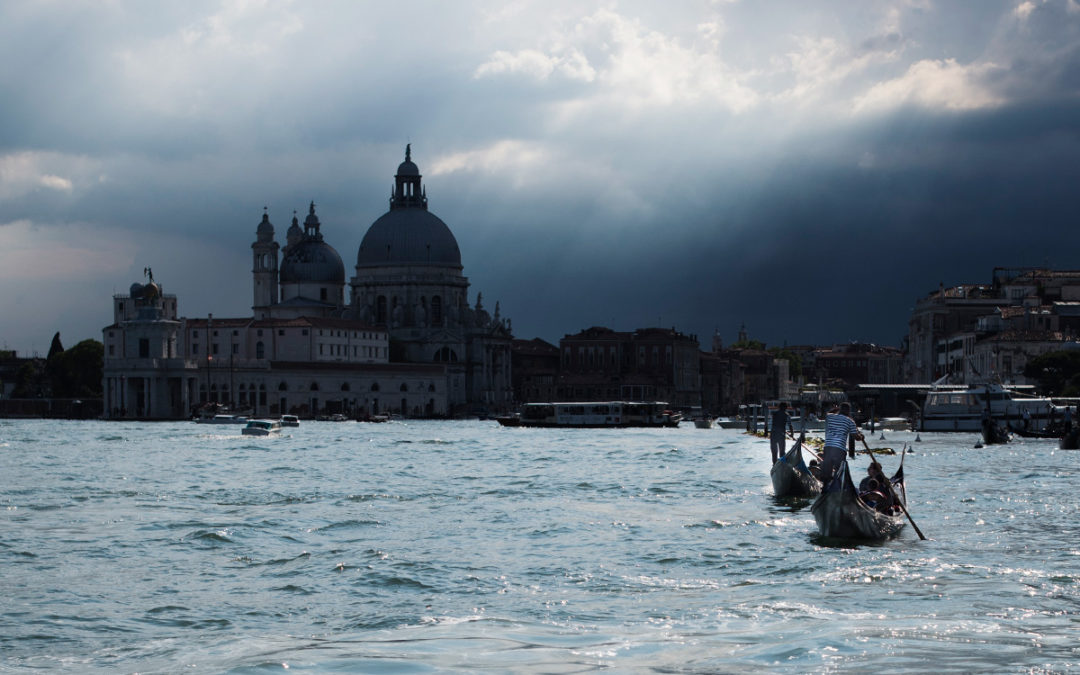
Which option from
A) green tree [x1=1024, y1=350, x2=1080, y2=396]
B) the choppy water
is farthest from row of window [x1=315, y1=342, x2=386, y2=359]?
the choppy water

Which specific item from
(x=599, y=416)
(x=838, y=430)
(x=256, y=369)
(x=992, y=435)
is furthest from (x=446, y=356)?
(x=838, y=430)

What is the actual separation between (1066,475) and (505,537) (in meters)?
17.1

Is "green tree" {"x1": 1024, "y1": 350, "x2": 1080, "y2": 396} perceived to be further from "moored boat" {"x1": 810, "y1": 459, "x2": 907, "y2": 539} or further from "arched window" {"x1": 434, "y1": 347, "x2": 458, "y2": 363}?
"arched window" {"x1": 434, "y1": 347, "x2": 458, "y2": 363}

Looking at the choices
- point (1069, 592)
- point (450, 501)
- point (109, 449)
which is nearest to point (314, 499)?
point (450, 501)

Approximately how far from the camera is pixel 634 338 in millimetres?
150875

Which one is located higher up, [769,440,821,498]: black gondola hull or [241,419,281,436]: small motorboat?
[241,419,281,436]: small motorboat

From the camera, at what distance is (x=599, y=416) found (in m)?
94.8

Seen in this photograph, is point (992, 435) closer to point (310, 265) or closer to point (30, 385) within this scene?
point (30, 385)

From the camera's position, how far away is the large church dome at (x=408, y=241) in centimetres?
15275

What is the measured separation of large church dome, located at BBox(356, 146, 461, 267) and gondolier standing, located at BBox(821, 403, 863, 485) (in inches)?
5190

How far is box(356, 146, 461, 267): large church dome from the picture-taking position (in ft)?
501

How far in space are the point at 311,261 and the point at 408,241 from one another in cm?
1017

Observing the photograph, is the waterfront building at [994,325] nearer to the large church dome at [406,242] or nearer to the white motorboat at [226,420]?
the white motorboat at [226,420]

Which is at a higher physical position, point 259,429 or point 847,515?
point 259,429
